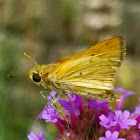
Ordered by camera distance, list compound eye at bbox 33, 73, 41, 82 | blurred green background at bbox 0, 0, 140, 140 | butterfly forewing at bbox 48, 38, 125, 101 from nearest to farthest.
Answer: butterfly forewing at bbox 48, 38, 125, 101, compound eye at bbox 33, 73, 41, 82, blurred green background at bbox 0, 0, 140, 140

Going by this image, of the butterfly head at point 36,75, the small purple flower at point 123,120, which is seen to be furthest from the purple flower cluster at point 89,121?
the butterfly head at point 36,75

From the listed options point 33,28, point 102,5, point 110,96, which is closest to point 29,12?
point 33,28

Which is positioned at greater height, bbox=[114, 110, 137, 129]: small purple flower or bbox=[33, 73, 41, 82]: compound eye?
bbox=[33, 73, 41, 82]: compound eye

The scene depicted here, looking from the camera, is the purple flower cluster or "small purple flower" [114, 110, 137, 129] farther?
the purple flower cluster

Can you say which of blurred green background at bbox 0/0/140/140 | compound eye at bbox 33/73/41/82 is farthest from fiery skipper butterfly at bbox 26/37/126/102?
blurred green background at bbox 0/0/140/140

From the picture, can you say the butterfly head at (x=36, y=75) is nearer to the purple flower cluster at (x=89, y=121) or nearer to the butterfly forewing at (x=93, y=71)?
the butterfly forewing at (x=93, y=71)

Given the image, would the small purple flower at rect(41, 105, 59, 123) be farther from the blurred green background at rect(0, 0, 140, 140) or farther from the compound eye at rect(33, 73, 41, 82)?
the blurred green background at rect(0, 0, 140, 140)

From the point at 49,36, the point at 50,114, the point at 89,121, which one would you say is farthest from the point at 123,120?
the point at 49,36

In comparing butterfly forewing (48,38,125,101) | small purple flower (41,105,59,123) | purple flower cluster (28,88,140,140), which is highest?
butterfly forewing (48,38,125,101)
